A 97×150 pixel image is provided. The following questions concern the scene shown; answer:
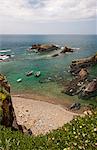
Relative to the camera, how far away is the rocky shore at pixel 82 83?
125 ft

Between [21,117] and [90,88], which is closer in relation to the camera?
[21,117]

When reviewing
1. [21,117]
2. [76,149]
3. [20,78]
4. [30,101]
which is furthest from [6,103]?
[20,78]

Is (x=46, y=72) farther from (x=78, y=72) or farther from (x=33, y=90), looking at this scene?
(x=33, y=90)

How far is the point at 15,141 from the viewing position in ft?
33.6

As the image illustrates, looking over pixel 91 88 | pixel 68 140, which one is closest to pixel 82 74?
pixel 91 88

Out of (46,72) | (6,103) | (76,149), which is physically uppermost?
(76,149)

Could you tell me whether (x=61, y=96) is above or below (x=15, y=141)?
below

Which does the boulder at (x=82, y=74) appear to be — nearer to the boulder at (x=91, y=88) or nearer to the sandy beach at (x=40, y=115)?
the boulder at (x=91, y=88)

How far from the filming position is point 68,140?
9.14 m

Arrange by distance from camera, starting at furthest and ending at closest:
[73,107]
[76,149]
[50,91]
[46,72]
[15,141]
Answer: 1. [46,72]
2. [50,91]
3. [73,107]
4. [15,141]
5. [76,149]

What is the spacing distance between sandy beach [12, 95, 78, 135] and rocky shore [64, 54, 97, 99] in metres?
4.82

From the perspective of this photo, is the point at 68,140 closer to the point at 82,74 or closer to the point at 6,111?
the point at 6,111

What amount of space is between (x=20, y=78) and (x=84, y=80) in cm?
1089

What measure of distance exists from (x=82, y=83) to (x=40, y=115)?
585 inches
